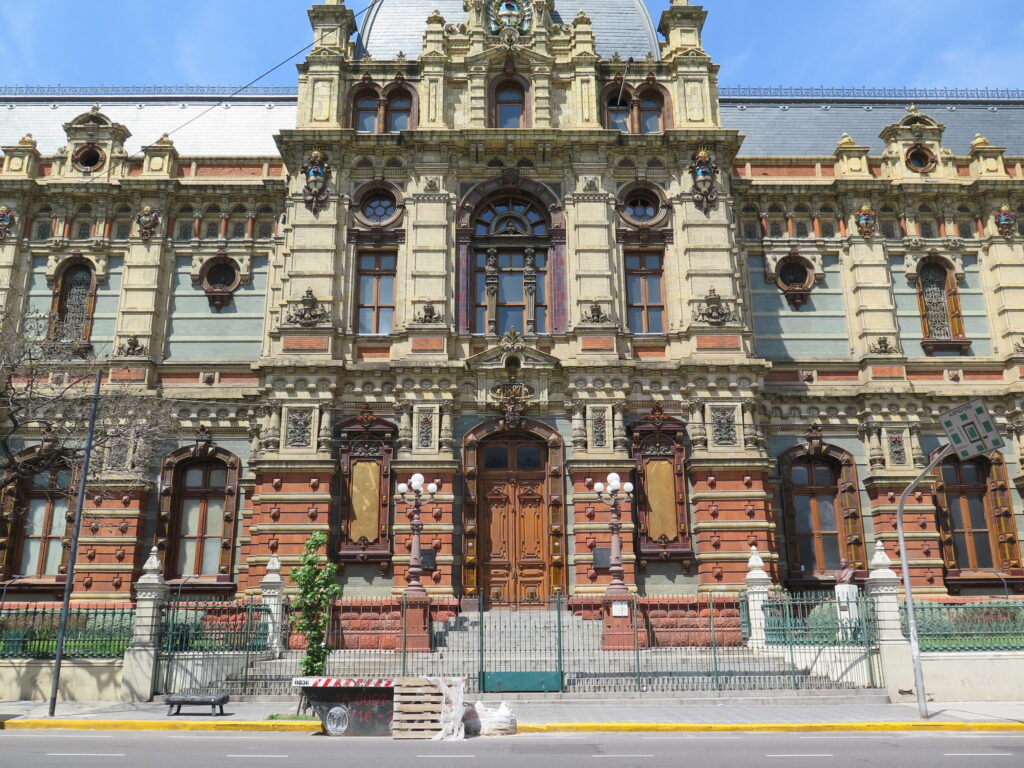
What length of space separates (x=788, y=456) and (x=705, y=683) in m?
11.8

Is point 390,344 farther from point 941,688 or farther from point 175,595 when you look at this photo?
point 941,688

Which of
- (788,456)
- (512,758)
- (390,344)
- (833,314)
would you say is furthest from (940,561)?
(512,758)

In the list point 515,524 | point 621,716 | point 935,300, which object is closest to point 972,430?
point 621,716

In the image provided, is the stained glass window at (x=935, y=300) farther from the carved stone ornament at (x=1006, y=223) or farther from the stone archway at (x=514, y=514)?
the stone archway at (x=514, y=514)

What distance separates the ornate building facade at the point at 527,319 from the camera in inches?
1083

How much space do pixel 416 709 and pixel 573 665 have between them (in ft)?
21.2

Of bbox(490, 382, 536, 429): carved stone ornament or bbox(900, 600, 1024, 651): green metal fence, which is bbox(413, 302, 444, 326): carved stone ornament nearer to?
bbox(490, 382, 536, 429): carved stone ornament

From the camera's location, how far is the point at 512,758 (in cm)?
1266

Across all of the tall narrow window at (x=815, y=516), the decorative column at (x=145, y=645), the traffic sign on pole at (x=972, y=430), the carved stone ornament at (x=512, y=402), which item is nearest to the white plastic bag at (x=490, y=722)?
the decorative column at (x=145, y=645)

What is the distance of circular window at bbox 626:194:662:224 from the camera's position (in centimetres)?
3100

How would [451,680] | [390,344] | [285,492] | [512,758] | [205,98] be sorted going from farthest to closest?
1. [205,98]
2. [390,344]
3. [285,492]
4. [451,680]
5. [512,758]

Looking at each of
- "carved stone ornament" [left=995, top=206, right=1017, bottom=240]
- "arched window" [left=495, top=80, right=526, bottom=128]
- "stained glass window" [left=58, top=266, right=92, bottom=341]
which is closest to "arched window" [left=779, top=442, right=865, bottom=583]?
"carved stone ornament" [left=995, top=206, right=1017, bottom=240]

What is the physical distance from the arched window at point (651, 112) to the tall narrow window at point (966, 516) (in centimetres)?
1530

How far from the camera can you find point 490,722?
1562 centimetres
